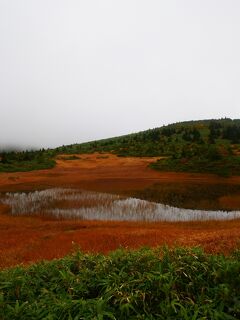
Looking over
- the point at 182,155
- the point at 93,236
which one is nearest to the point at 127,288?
the point at 93,236

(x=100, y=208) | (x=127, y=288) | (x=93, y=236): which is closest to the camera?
(x=127, y=288)

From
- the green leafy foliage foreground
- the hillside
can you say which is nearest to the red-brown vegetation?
the green leafy foliage foreground

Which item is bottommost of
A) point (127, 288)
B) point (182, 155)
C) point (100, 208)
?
point (100, 208)

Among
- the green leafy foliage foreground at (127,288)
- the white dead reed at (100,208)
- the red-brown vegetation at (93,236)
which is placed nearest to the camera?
the green leafy foliage foreground at (127,288)

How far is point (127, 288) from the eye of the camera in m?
4.93

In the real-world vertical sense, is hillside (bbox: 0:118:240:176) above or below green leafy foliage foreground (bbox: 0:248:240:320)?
above

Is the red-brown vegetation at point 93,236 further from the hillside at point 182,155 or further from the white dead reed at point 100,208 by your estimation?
the hillside at point 182,155

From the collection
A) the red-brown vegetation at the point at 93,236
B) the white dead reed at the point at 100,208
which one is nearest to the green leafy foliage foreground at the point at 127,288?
the red-brown vegetation at the point at 93,236

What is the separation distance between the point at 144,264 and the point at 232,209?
1963 centimetres

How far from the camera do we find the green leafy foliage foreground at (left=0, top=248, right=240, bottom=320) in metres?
4.47

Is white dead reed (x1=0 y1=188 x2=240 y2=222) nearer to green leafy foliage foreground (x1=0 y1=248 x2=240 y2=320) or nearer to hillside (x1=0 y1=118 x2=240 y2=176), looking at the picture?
green leafy foliage foreground (x1=0 y1=248 x2=240 y2=320)

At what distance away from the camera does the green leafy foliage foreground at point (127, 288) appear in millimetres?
4473

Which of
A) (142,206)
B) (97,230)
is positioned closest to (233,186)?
(142,206)

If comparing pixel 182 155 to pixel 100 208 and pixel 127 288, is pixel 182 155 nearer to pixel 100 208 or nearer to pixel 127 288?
pixel 100 208
